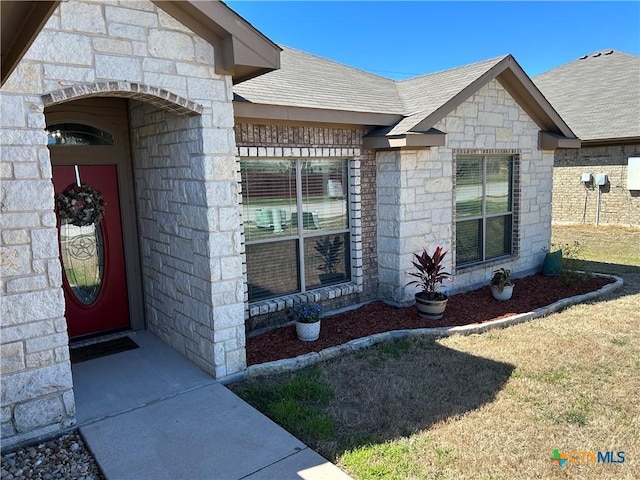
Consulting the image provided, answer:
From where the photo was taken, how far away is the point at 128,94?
422cm

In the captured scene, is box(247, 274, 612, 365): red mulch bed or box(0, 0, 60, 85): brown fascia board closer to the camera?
box(0, 0, 60, 85): brown fascia board


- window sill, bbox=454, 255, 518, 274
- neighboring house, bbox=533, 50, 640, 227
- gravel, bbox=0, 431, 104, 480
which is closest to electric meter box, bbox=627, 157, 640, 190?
neighboring house, bbox=533, 50, 640, 227

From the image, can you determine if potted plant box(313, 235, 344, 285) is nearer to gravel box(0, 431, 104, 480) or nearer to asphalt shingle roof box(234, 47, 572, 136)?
asphalt shingle roof box(234, 47, 572, 136)

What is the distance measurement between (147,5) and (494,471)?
4.76 metres

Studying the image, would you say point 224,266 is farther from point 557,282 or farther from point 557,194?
point 557,194

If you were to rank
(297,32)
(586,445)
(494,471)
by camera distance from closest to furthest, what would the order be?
(494,471)
(586,445)
(297,32)

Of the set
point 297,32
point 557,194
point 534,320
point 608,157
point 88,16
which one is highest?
point 297,32

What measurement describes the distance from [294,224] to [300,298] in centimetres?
105

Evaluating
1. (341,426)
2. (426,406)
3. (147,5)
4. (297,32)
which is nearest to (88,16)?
(147,5)

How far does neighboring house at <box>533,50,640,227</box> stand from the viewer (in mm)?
15617

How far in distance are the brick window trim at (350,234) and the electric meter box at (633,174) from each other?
12739mm

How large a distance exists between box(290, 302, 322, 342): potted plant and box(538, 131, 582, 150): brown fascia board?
594 centimetres

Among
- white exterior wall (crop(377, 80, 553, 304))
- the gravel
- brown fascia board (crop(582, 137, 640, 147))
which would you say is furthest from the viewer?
brown fascia board (crop(582, 137, 640, 147))

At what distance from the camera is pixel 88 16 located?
12.7 ft
